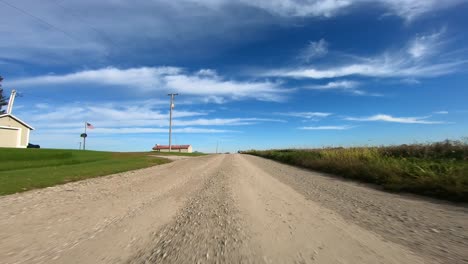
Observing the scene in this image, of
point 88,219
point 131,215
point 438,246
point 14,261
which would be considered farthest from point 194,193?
point 438,246

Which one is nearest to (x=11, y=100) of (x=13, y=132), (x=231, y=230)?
(x=13, y=132)

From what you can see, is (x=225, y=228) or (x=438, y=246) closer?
(x=438, y=246)

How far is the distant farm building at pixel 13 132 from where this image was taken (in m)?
38.7

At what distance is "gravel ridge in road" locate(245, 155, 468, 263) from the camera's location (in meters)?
3.86

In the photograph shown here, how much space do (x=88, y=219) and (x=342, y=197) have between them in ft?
21.9

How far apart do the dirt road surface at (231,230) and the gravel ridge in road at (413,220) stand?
0.06ft

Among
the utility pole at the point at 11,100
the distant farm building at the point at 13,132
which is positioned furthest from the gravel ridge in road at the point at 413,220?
the utility pole at the point at 11,100

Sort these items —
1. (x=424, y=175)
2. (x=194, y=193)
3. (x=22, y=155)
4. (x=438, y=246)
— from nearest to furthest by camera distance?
(x=438, y=246) < (x=194, y=193) < (x=424, y=175) < (x=22, y=155)

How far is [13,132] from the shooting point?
132ft

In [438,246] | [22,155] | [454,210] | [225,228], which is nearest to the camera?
[438,246]

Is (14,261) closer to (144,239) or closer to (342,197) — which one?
(144,239)

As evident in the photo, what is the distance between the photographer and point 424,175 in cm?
990

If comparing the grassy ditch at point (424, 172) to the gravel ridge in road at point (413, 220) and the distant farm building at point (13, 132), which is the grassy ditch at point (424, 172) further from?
the distant farm building at point (13, 132)

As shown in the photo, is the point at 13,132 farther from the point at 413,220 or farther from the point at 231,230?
the point at 413,220
